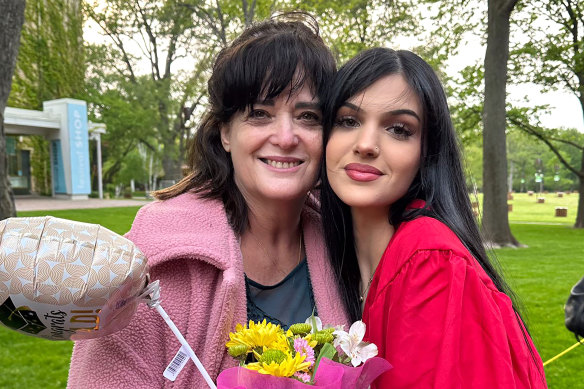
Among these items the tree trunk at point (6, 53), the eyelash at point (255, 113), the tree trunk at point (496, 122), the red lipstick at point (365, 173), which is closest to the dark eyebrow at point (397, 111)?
the red lipstick at point (365, 173)

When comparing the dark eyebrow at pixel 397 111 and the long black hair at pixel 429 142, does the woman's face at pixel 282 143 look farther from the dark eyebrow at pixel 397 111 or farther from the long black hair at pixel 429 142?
the dark eyebrow at pixel 397 111

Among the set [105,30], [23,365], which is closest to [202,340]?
[23,365]

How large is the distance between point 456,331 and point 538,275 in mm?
8179

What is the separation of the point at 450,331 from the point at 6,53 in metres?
6.04

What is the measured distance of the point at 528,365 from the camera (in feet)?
4.43

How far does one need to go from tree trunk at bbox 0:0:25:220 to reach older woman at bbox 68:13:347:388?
4.60 metres

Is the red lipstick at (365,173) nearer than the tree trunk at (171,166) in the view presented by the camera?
Yes

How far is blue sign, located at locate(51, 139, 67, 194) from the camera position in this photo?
69.2 feet

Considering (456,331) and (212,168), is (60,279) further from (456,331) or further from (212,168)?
(212,168)

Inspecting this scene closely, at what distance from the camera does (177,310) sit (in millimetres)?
1558

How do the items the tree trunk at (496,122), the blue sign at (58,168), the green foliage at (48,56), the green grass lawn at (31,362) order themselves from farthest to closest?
the green foliage at (48,56), the blue sign at (58,168), the tree trunk at (496,122), the green grass lawn at (31,362)

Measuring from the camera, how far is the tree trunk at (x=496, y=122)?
38.4 feet

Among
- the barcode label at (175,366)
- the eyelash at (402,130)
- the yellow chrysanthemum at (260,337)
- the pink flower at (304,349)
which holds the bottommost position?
the barcode label at (175,366)

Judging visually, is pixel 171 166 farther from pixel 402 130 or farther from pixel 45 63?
pixel 402 130
